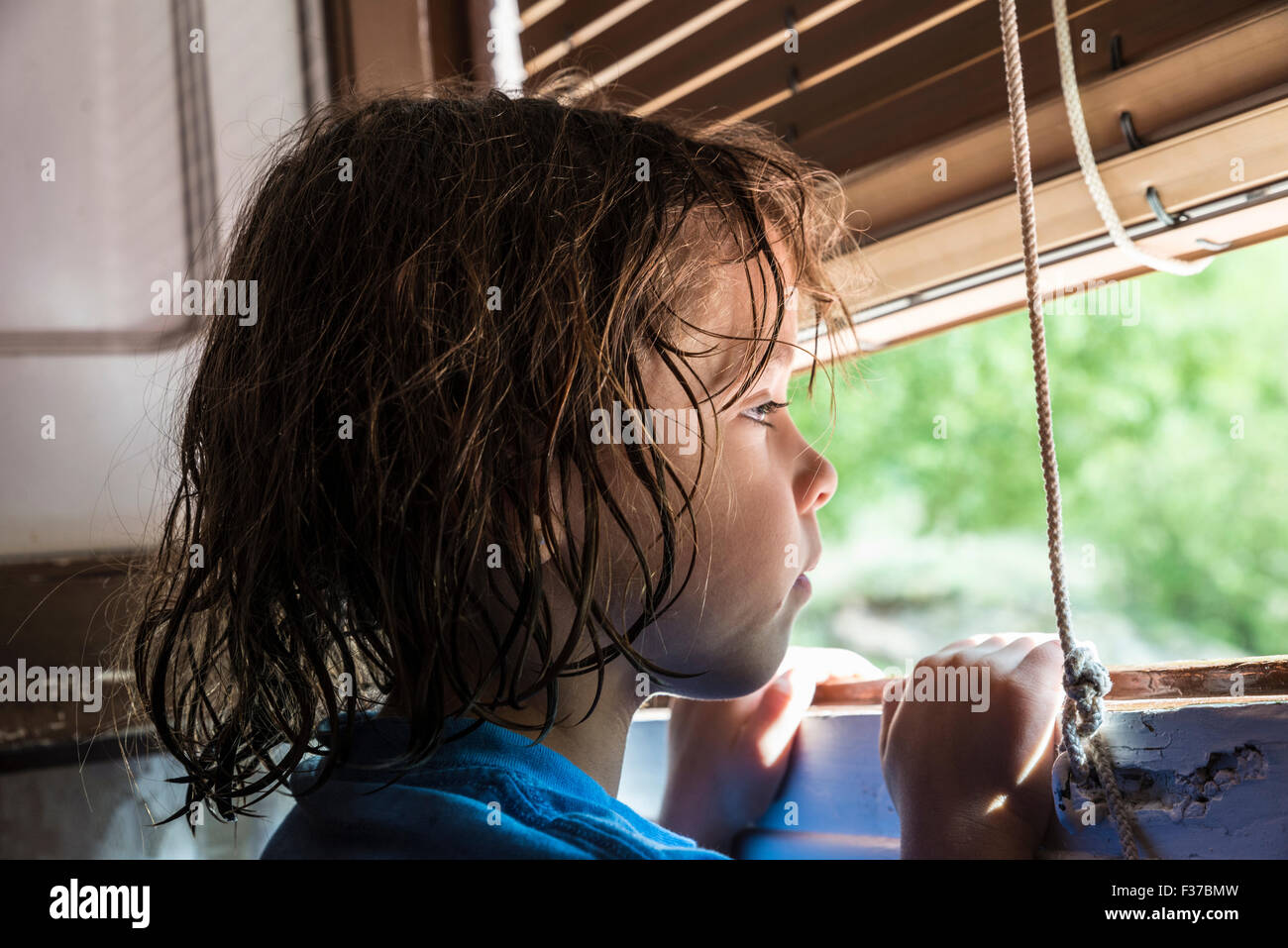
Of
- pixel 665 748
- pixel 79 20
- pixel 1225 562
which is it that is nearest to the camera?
pixel 665 748

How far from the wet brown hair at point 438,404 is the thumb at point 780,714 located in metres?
0.19

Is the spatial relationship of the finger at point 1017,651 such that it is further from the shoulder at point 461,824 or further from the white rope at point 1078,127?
the white rope at point 1078,127

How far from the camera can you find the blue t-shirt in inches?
28.6

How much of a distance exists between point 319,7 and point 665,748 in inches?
50.8

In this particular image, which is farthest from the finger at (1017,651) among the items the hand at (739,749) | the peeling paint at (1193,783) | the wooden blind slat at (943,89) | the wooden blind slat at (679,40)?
the wooden blind slat at (679,40)

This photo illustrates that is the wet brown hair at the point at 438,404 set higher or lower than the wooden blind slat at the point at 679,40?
lower

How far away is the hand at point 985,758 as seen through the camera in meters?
0.74

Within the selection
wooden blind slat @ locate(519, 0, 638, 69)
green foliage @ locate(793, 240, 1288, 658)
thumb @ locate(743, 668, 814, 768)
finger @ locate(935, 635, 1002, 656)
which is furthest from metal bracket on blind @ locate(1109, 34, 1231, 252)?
green foliage @ locate(793, 240, 1288, 658)

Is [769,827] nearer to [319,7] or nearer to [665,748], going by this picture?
[665,748]

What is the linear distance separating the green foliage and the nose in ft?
22.6

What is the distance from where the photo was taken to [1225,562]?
805 cm

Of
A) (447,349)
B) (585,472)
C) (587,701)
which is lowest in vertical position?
(587,701)
